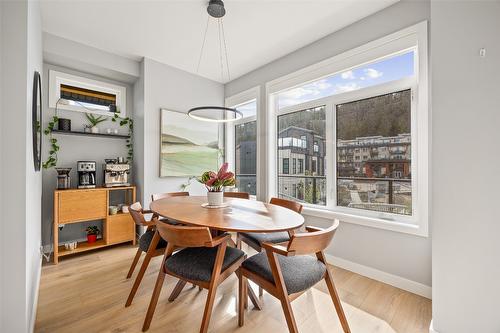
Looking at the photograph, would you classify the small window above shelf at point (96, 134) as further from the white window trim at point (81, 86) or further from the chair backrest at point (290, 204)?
the chair backrest at point (290, 204)

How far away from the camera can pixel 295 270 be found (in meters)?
1.38

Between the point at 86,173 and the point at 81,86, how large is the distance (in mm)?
1302

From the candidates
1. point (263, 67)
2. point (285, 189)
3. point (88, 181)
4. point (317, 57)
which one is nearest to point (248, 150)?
point (285, 189)

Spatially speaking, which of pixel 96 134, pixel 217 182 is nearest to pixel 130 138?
pixel 96 134

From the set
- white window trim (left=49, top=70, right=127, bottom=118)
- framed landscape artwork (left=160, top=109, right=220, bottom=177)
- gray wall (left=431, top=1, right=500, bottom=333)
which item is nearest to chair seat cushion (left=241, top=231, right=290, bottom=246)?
Result: gray wall (left=431, top=1, right=500, bottom=333)

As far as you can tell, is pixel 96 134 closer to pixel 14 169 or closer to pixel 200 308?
pixel 14 169

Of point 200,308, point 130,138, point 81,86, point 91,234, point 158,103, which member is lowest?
point 200,308

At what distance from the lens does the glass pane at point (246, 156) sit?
3.74 metres

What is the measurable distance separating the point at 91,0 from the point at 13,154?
179cm

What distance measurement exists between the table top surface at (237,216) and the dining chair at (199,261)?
116 millimetres

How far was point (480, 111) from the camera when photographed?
1.26 m

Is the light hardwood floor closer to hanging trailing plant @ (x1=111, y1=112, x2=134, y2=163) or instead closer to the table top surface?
the table top surface

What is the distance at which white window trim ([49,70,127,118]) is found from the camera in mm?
2904

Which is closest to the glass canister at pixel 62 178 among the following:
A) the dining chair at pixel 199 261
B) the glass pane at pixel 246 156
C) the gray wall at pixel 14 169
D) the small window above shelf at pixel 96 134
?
the small window above shelf at pixel 96 134
